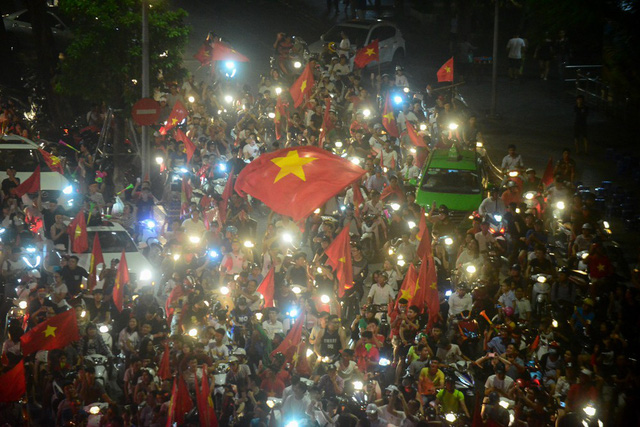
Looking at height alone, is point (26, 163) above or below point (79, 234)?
below

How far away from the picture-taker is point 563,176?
814 inches

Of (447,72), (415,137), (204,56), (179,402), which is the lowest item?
(204,56)

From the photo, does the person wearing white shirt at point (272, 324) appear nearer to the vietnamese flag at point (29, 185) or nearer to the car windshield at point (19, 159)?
the vietnamese flag at point (29, 185)

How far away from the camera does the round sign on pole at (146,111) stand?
75.7 feet

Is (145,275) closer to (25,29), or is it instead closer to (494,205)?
(494,205)

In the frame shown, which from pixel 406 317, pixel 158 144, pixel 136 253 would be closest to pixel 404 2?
pixel 158 144

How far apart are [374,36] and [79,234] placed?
1619cm

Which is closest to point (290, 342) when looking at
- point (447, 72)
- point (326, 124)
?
point (326, 124)

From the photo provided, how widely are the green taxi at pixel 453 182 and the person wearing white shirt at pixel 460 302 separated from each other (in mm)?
4088

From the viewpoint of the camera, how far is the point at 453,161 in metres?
21.2

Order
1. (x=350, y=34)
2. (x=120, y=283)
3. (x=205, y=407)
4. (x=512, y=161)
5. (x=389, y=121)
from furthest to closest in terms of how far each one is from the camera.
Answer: (x=350, y=34), (x=389, y=121), (x=512, y=161), (x=120, y=283), (x=205, y=407)

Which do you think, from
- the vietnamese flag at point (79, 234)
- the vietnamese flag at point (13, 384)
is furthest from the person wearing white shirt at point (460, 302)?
the vietnamese flag at point (79, 234)

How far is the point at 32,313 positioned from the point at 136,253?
3420 mm

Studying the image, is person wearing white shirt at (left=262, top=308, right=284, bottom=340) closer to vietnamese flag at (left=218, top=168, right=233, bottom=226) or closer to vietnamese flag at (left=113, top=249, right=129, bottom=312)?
vietnamese flag at (left=113, top=249, right=129, bottom=312)
